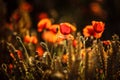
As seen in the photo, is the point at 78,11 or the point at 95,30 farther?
the point at 78,11

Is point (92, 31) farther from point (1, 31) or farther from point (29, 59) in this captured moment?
point (1, 31)

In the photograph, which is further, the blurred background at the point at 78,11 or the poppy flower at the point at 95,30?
the blurred background at the point at 78,11

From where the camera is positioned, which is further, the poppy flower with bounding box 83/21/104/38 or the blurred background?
the blurred background

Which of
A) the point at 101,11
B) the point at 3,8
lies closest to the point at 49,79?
the point at 3,8

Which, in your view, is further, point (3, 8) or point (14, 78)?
point (3, 8)

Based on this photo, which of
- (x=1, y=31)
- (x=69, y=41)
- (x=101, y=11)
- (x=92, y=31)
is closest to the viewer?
(x=69, y=41)

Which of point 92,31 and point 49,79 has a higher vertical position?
point 92,31

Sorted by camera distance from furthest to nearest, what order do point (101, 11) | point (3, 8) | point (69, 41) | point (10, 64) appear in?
point (101, 11) < point (3, 8) < point (10, 64) < point (69, 41)
